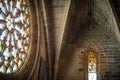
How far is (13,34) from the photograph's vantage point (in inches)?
488

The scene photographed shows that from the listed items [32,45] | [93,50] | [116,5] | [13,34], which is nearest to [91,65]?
[93,50]

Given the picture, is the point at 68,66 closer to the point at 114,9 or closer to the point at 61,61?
the point at 61,61

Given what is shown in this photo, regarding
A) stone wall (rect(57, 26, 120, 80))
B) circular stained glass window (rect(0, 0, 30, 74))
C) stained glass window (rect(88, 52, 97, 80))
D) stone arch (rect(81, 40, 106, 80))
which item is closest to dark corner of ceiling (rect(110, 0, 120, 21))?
stone wall (rect(57, 26, 120, 80))

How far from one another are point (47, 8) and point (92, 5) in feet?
7.67

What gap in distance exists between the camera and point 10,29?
12.1 metres

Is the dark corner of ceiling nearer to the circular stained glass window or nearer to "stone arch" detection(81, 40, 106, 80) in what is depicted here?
"stone arch" detection(81, 40, 106, 80)

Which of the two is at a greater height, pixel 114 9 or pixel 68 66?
pixel 114 9

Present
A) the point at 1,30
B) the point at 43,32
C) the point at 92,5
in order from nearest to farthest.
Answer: the point at 1,30 → the point at 43,32 → the point at 92,5

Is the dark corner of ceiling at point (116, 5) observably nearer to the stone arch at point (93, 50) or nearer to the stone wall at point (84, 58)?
the stone wall at point (84, 58)

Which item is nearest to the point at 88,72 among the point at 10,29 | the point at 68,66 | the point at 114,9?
the point at 68,66

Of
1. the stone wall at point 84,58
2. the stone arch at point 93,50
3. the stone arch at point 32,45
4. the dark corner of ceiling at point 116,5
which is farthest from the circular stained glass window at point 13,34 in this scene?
the dark corner of ceiling at point 116,5

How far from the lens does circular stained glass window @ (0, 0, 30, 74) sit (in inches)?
455

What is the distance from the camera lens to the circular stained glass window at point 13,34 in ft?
37.9

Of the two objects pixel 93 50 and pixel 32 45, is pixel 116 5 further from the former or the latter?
pixel 32 45
